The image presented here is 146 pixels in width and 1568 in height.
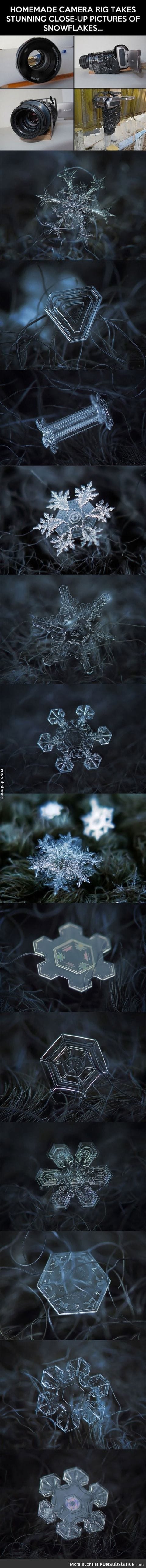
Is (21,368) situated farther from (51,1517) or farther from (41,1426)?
(51,1517)

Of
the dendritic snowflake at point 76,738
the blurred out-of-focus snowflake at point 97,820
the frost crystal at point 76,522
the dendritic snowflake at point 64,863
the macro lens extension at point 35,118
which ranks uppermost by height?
the macro lens extension at point 35,118

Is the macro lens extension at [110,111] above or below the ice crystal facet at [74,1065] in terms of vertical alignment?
above

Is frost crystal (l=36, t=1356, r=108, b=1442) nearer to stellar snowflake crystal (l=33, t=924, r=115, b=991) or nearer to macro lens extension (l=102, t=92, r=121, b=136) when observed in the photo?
stellar snowflake crystal (l=33, t=924, r=115, b=991)

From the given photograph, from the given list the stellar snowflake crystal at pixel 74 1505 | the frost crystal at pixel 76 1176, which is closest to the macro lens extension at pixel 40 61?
the frost crystal at pixel 76 1176

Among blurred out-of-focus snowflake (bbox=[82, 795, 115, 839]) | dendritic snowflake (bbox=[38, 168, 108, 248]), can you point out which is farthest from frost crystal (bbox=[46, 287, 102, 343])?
blurred out-of-focus snowflake (bbox=[82, 795, 115, 839])

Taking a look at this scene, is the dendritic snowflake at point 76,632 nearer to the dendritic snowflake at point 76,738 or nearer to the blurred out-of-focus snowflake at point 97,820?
the dendritic snowflake at point 76,738
